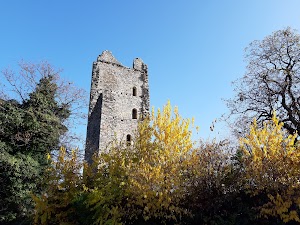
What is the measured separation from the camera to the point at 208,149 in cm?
Answer: 739

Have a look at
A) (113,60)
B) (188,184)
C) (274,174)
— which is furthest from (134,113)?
(274,174)

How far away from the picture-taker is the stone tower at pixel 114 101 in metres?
19.5

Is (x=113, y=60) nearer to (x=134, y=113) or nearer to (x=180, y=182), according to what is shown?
(x=134, y=113)

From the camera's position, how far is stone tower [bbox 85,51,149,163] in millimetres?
19531

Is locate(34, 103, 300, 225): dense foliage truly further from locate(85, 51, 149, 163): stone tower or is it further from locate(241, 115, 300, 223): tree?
locate(85, 51, 149, 163): stone tower

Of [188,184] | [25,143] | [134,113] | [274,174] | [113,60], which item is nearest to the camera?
[274,174]

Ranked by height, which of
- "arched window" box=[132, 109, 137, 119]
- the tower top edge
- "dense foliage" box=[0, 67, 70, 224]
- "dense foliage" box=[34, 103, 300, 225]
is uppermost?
the tower top edge

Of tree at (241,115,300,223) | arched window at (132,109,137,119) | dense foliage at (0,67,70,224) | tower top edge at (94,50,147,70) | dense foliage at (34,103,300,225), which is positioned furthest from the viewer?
tower top edge at (94,50,147,70)

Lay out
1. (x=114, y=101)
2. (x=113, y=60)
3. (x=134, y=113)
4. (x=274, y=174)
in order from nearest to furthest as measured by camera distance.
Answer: (x=274, y=174), (x=114, y=101), (x=134, y=113), (x=113, y=60)

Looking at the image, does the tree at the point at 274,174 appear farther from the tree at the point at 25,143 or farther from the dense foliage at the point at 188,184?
the tree at the point at 25,143

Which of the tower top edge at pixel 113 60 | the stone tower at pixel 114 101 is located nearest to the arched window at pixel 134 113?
the stone tower at pixel 114 101

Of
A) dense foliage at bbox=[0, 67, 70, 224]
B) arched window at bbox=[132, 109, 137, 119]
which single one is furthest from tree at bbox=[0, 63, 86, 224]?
arched window at bbox=[132, 109, 137, 119]

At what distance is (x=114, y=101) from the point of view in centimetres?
2092

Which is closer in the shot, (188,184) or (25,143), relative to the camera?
(188,184)
